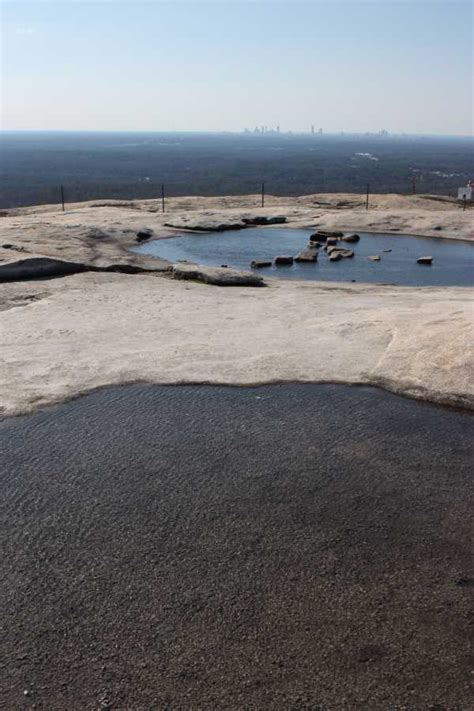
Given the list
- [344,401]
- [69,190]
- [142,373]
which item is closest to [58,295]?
[142,373]

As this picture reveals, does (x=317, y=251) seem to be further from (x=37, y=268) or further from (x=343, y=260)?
(x=37, y=268)

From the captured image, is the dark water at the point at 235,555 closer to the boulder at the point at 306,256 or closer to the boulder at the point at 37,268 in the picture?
the boulder at the point at 37,268

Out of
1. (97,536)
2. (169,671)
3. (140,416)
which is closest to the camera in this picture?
(169,671)

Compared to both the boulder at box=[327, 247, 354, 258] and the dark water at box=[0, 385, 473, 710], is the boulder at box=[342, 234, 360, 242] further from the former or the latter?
the dark water at box=[0, 385, 473, 710]

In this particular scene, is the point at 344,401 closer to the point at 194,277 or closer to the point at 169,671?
the point at 169,671

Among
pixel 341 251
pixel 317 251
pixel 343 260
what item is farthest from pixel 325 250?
pixel 343 260

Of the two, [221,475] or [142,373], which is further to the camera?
[142,373]
